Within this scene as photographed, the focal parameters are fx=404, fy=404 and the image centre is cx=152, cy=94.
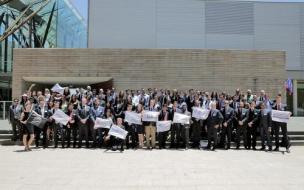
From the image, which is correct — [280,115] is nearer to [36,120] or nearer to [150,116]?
[150,116]

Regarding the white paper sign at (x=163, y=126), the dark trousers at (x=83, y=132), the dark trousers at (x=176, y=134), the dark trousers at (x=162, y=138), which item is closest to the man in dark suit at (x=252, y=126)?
the dark trousers at (x=176, y=134)

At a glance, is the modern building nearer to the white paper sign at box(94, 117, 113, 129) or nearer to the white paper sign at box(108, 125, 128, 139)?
the white paper sign at box(94, 117, 113, 129)

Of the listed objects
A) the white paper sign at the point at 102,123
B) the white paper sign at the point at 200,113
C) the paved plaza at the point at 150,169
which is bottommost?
the paved plaza at the point at 150,169

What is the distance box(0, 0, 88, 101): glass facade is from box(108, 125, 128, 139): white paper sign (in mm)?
26225

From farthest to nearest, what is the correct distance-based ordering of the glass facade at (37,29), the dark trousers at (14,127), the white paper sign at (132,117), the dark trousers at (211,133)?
1. the glass facade at (37,29)
2. the dark trousers at (14,127)
3. the white paper sign at (132,117)
4. the dark trousers at (211,133)

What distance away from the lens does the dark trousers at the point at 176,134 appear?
15984mm

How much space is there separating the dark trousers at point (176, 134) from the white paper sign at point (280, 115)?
363cm

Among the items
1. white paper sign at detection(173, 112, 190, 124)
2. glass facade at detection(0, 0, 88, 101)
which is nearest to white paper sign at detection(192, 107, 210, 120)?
white paper sign at detection(173, 112, 190, 124)

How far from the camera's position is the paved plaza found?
887 cm

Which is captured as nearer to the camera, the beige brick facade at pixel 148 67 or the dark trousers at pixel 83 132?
the dark trousers at pixel 83 132

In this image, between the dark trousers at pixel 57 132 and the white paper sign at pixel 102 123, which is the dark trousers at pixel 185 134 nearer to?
the white paper sign at pixel 102 123

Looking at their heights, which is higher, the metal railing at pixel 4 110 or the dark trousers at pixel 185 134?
the metal railing at pixel 4 110

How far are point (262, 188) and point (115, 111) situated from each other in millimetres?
9010

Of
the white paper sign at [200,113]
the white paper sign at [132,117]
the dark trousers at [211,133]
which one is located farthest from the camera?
the white paper sign at [200,113]
